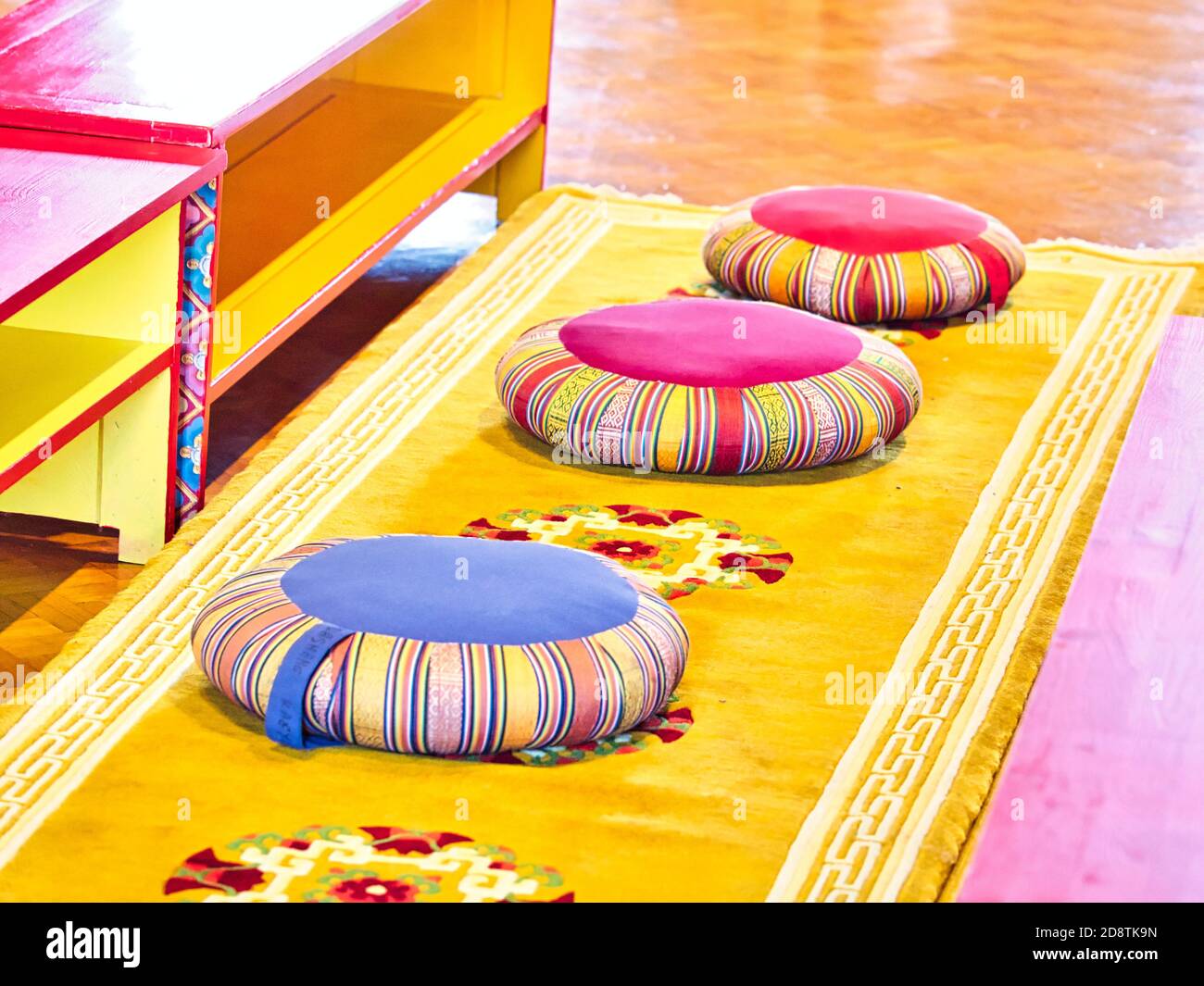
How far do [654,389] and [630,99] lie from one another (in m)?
3.13

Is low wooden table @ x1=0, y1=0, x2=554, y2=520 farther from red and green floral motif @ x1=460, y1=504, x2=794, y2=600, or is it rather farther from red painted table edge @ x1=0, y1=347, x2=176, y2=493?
red and green floral motif @ x1=460, y1=504, x2=794, y2=600

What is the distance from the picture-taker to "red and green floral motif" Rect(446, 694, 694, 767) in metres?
2.58

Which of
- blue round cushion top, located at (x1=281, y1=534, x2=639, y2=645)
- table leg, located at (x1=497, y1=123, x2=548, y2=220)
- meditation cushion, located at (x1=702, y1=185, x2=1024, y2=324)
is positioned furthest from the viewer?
table leg, located at (x1=497, y1=123, x2=548, y2=220)

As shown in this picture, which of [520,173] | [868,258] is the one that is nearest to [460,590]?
[868,258]

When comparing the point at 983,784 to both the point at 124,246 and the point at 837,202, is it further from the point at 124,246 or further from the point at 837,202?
the point at 837,202

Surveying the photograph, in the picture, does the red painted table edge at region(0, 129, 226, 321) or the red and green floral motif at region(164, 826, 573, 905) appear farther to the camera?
the red painted table edge at region(0, 129, 226, 321)

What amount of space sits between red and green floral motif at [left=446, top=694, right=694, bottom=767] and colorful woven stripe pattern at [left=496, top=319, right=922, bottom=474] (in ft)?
2.78

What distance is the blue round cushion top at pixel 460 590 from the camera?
8.33 feet

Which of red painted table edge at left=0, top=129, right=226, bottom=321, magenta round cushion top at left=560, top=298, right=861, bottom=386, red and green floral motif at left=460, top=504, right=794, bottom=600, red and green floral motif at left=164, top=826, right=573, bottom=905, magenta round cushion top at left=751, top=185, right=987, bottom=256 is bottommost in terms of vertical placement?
red and green floral motif at left=460, top=504, right=794, bottom=600

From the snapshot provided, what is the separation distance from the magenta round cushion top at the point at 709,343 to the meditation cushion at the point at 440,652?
3.04 feet

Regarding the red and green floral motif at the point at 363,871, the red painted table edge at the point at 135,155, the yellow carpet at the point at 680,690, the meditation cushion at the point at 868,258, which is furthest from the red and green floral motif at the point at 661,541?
the meditation cushion at the point at 868,258

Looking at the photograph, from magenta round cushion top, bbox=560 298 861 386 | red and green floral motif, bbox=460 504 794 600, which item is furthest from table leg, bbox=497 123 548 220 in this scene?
red and green floral motif, bbox=460 504 794 600
